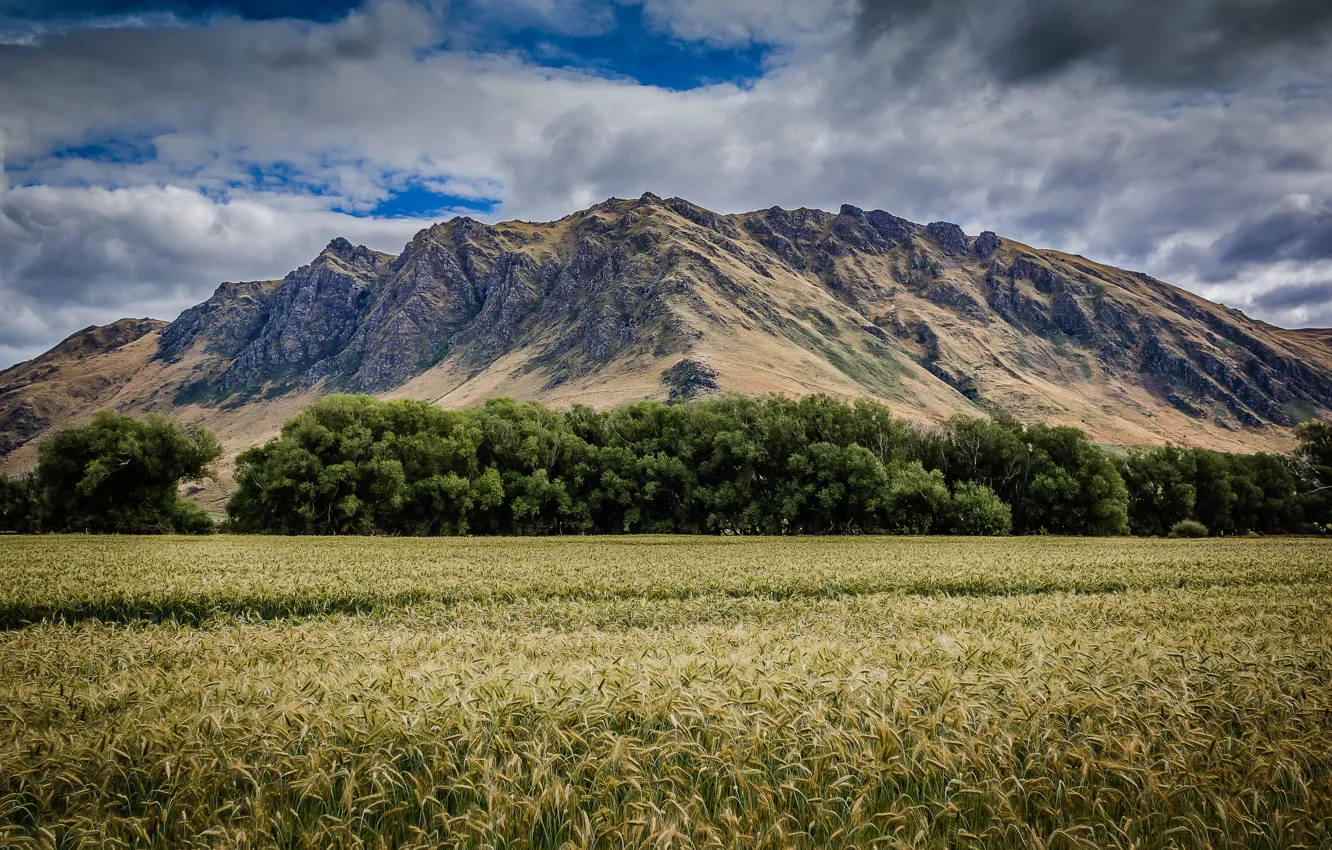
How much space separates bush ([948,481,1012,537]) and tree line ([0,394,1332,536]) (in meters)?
0.22

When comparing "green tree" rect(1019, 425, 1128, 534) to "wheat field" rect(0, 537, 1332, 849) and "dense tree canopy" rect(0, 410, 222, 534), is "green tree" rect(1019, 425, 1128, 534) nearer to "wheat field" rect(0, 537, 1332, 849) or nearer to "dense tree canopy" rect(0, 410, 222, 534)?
"wheat field" rect(0, 537, 1332, 849)

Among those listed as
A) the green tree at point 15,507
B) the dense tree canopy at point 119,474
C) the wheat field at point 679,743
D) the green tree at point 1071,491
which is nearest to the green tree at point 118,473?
the dense tree canopy at point 119,474

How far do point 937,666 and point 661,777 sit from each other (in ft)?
15.4

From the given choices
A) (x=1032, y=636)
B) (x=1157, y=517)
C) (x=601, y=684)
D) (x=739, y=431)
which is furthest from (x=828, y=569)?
(x=1157, y=517)

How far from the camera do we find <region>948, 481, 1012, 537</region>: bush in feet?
223

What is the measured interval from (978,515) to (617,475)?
42281 millimetres

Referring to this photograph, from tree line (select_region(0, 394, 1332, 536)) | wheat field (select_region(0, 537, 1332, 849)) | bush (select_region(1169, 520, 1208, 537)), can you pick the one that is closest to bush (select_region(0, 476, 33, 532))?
tree line (select_region(0, 394, 1332, 536))

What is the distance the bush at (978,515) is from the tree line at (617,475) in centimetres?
22

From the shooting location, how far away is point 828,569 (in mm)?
26016

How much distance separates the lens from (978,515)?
68.2 m

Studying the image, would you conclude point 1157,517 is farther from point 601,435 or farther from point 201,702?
point 201,702

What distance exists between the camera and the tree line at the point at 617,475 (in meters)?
67.7

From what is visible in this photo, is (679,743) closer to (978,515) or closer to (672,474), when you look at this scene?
(672,474)

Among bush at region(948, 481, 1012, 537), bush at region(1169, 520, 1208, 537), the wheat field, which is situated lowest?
bush at region(1169, 520, 1208, 537)
